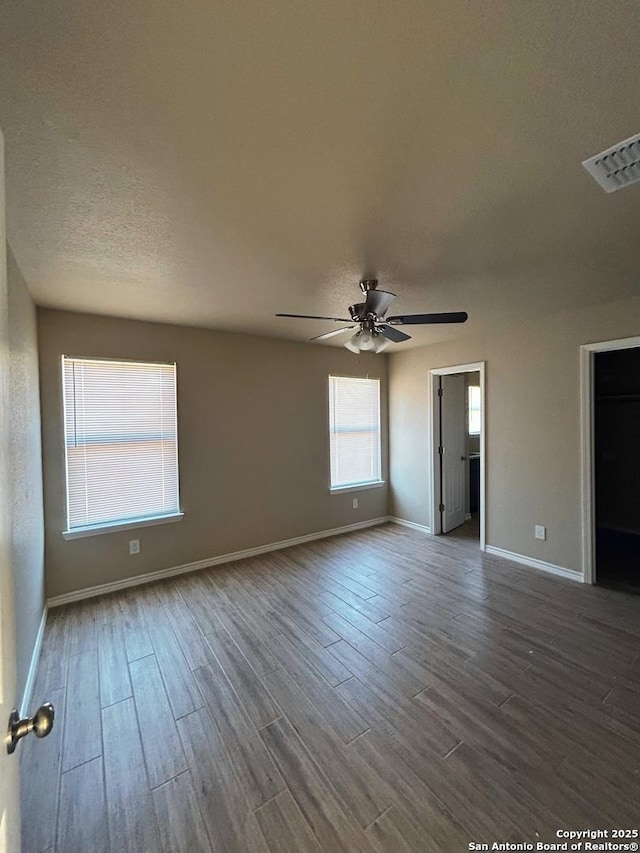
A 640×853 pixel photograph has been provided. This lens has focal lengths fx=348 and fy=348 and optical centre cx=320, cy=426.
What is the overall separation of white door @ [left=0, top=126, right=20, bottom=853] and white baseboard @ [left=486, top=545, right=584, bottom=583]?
396 cm

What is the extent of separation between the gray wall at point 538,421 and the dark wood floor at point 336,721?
2.20 ft

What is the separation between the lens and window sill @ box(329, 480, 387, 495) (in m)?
4.69

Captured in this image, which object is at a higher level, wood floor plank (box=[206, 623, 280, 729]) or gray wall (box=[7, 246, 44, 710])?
gray wall (box=[7, 246, 44, 710])

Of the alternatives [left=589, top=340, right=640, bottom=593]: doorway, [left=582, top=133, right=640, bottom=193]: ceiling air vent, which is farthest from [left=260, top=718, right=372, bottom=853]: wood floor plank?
[left=589, top=340, right=640, bottom=593]: doorway

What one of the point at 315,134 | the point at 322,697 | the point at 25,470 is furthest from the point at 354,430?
the point at 315,134

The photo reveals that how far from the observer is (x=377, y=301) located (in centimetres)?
226

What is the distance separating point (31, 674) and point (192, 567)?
63.3 inches

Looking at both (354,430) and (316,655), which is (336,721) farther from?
(354,430)

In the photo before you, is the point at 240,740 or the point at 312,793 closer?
the point at 312,793

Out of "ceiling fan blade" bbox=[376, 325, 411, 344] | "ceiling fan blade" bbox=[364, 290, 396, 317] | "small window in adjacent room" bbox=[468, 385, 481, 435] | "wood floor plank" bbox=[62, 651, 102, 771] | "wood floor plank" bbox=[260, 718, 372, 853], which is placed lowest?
"wood floor plank" bbox=[62, 651, 102, 771]

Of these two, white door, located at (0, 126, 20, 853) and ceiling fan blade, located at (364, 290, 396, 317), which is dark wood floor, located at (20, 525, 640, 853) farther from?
ceiling fan blade, located at (364, 290, 396, 317)

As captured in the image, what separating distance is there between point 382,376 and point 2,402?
15.6 feet

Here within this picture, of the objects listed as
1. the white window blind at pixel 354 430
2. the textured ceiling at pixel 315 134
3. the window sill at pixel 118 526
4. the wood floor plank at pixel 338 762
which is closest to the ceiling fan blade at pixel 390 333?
the textured ceiling at pixel 315 134

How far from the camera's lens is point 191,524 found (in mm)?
3623
